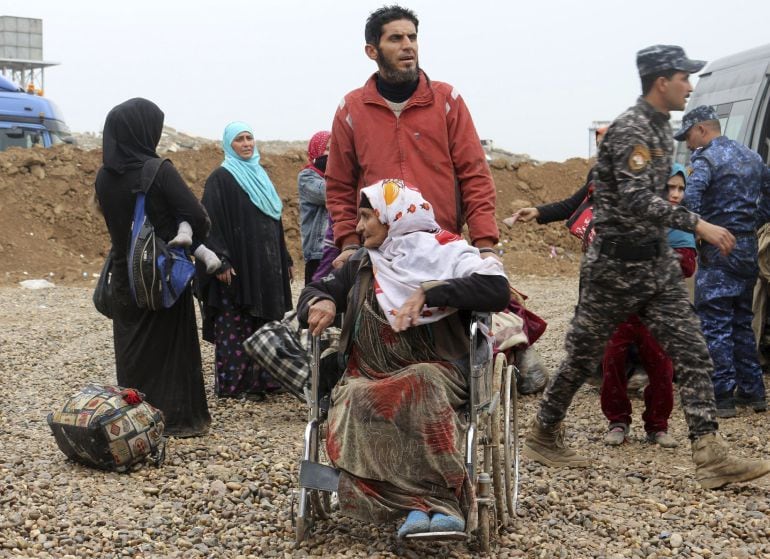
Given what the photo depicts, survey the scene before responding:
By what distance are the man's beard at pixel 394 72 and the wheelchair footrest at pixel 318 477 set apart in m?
1.93

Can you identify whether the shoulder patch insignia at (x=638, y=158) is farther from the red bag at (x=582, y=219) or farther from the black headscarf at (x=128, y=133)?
the black headscarf at (x=128, y=133)

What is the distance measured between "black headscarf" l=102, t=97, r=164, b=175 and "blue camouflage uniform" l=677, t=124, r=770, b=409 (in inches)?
127

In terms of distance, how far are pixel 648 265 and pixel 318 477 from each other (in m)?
1.85

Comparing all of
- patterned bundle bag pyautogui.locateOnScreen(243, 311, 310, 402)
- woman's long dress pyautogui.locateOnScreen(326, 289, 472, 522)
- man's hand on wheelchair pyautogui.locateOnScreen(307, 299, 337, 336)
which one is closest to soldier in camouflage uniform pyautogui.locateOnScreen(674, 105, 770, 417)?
patterned bundle bag pyautogui.locateOnScreen(243, 311, 310, 402)

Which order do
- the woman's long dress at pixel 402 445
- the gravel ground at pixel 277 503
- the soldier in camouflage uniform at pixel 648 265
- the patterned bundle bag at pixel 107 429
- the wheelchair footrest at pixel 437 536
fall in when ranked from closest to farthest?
the wheelchair footrest at pixel 437 536 → the woman's long dress at pixel 402 445 → the gravel ground at pixel 277 503 → the soldier in camouflage uniform at pixel 648 265 → the patterned bundle bag at pixel 107 429

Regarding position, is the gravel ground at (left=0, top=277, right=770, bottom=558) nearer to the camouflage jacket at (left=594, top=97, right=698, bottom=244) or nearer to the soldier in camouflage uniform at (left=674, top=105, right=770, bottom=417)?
the soldier in camouflage uniform at (left=674, top=105, right=770, bottom=417)

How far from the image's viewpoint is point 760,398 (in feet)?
22.1

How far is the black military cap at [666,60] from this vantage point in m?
4.81

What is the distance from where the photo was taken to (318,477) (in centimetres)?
389

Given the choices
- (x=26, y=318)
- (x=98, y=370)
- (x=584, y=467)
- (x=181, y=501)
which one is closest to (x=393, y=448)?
(x=181, y=501)

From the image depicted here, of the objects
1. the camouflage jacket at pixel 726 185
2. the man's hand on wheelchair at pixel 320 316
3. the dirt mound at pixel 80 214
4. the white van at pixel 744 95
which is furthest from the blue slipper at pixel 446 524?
the dirt mound at pixel 80 214

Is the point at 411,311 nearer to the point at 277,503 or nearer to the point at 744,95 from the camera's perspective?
the point at 277,503

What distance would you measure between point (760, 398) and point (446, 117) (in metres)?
3.10

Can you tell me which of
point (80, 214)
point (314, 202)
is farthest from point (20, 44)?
point (314, 202)
